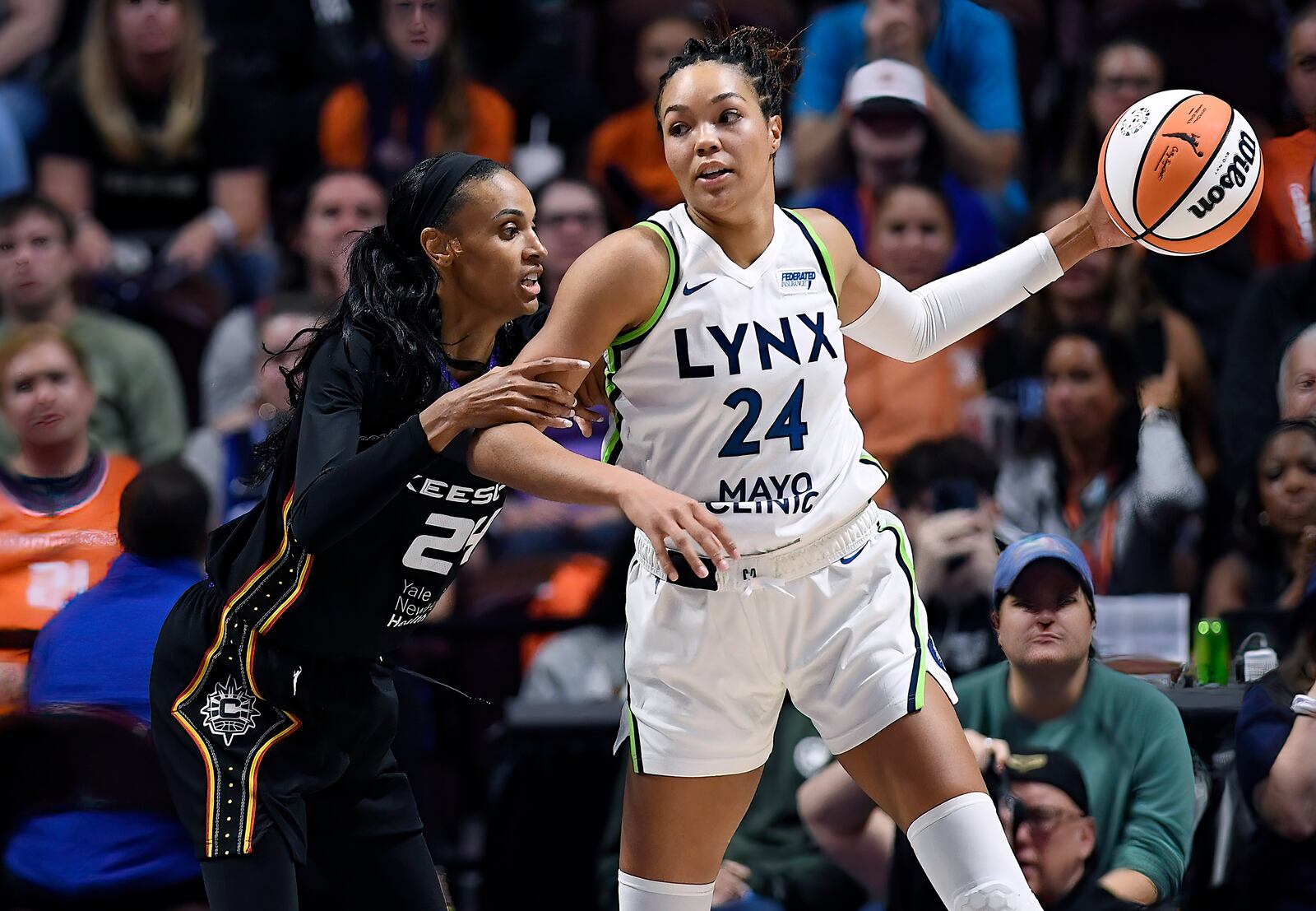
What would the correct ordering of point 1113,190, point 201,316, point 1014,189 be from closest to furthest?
point 1113,190 < point 1014,189 < point 201,316

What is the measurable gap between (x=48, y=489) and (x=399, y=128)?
7.58 ft

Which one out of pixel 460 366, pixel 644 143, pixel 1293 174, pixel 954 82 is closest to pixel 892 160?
pixel 954 82

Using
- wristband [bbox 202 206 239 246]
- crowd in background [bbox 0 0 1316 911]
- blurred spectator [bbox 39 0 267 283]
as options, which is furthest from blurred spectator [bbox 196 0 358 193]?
wristband [bbox 202 206 239 246]

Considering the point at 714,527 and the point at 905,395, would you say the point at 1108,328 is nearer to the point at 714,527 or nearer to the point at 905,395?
the point at 905,395

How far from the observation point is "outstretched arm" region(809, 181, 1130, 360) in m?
3.38

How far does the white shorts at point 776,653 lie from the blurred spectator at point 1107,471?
210 centimetres

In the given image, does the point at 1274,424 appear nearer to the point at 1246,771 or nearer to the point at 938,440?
the point at 938,440

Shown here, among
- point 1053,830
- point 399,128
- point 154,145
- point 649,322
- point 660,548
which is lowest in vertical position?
point 1053,830

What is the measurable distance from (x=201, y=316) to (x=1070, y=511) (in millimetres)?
3537

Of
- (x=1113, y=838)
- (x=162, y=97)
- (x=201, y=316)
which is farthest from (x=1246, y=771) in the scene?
(x=162, y=97)

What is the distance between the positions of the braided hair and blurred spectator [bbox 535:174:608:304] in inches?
123

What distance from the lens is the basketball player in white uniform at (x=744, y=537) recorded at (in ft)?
9.84

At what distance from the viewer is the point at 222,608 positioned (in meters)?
3.19

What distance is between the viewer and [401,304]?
3.22 m
